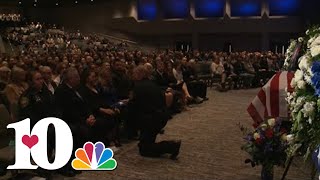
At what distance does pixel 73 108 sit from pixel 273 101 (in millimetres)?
2820

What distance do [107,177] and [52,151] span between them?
0.87 m

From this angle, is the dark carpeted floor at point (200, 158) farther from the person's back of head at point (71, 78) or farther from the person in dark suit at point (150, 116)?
the person's back of head at point (71, 78)

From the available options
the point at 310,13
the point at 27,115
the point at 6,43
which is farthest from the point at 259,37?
the point at 27,115

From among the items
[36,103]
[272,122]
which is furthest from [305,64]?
[36,103]

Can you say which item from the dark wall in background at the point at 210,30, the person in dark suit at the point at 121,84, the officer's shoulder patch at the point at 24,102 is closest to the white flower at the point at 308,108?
the officer's shoulder patch at the point at 24,102

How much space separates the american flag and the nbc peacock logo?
2226 millimetres

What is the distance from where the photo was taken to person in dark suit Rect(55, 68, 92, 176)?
717 cm

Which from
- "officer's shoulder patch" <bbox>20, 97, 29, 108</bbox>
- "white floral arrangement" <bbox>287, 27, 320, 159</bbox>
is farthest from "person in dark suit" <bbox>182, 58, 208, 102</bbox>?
"white floral arrangement" <bbox>287, 27, 320, 159</bbox>

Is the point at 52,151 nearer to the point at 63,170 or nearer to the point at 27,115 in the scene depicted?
the point at 63,170

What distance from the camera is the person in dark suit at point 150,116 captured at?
26.8ft

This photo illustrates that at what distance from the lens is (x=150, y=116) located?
826cm

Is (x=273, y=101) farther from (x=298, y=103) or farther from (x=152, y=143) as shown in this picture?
(x=298, y=103)

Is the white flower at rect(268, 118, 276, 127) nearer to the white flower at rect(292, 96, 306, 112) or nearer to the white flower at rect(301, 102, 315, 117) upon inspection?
the white flower at rect(292, 96, 306, 112)

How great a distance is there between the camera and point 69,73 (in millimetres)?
7305
